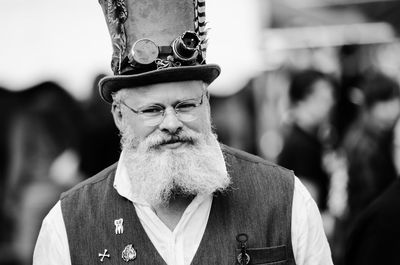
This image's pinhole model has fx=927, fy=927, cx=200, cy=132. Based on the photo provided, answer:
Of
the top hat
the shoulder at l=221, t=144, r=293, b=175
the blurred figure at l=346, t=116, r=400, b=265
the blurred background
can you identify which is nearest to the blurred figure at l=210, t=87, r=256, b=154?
the blurred background

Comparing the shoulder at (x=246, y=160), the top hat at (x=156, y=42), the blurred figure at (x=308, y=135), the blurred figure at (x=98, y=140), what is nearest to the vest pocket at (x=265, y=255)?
the shoulder at (x=246, y=160)

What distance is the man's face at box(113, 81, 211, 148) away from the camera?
4.09 m

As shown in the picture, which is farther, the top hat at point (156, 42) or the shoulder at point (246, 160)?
the shoulder at point (246, 160)

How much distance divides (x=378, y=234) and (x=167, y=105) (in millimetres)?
1652

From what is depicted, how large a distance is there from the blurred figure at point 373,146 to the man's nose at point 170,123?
3383 mm

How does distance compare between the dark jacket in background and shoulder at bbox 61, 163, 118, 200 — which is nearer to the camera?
shoulder at bbox 61, 163, 118, 200

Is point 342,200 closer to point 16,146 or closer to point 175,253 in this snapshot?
point 16,146

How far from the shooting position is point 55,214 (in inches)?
168

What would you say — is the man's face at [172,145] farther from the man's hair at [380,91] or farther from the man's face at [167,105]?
the man's hair at [380,91]

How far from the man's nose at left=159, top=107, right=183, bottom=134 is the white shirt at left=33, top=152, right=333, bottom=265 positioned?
14.9 inches

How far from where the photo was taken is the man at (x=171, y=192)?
412 centimetres

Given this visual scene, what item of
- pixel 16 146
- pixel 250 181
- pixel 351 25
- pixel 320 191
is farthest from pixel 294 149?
pixel 351 25

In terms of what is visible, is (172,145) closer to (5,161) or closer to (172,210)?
(172,210)

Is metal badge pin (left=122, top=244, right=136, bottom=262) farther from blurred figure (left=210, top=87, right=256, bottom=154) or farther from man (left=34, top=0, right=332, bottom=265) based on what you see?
blurred figure (left=210, top=87, right=256, bottom=154)
